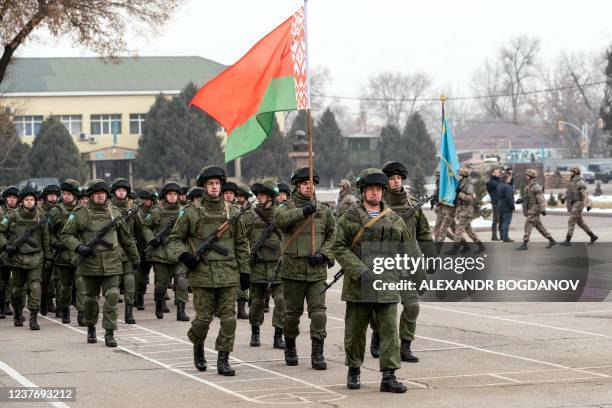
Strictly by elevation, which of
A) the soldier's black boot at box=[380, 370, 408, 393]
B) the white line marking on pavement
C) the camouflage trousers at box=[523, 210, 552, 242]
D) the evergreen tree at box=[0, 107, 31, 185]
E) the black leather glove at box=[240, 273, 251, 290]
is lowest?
the white line marking on pavement

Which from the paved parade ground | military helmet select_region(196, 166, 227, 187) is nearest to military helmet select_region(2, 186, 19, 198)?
the paved parade ground

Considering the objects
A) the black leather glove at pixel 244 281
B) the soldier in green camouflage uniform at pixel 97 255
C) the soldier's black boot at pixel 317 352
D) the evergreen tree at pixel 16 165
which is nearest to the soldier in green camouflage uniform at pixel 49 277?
the soldier in green camouflage uniform at pixel 97 255

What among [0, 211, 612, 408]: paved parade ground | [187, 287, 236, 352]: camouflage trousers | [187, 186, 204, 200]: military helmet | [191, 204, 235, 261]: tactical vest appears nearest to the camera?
[0, 211, 612, 408]: paved parade ground

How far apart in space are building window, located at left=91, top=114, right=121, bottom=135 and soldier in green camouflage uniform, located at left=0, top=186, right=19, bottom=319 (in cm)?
6876

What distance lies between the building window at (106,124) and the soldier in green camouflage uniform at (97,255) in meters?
72.1

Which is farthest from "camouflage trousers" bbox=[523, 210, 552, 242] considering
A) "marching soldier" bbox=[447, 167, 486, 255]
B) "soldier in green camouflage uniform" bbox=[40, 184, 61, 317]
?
"soldier in green camouflage uniform" bbox=[40, 184, 61, 317]

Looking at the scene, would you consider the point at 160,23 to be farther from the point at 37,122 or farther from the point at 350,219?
the point at 37,122

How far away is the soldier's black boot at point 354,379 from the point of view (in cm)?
957

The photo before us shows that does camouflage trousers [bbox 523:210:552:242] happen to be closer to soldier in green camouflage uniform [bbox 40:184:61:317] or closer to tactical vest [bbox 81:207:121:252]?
soldier in green camouflage uniform [bbox 40:184:61:317]

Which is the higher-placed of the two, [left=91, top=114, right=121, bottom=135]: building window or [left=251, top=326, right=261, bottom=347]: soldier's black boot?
[left=91, top=114, right=121, bottom=135]: building window

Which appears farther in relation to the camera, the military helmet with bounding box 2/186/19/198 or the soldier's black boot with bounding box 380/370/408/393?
the military helmet with bounding box 2/186/19/198

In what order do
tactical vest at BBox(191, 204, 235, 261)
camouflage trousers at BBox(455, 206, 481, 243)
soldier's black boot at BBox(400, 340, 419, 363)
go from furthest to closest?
camouflage trousers at BBox(455, 206, 481, 243) < soldier's black boot at BBox(400, 340, 419, 363) < tactical vest at BBox(191, 204, 235, 261)

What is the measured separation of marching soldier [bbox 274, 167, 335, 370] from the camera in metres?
10.8

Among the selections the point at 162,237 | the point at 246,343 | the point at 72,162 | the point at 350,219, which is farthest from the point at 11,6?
the point at 72,162
